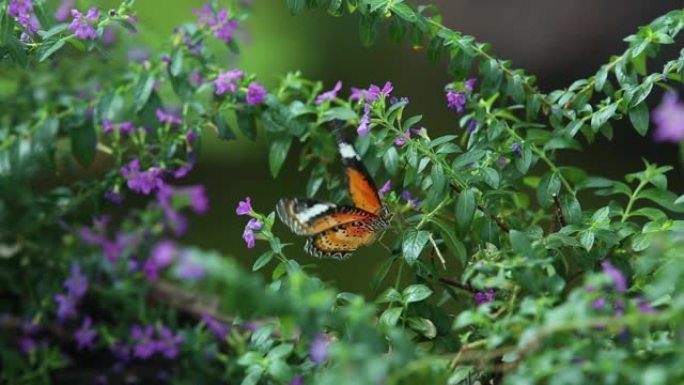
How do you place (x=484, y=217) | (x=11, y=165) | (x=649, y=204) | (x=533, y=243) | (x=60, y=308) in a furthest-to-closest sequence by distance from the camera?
(x=649, y=204), (x=60, y=308), (x=11, y=165), (x=484, y=217), (x=533, y=243)

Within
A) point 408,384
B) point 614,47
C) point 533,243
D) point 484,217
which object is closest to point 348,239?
point 484,217

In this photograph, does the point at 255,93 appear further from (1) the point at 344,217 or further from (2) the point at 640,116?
(2) the point at 640,116

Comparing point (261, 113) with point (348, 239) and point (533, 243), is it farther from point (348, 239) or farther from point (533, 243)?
point (533, 243)

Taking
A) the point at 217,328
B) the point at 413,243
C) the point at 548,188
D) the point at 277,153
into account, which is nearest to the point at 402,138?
the point at 413,243

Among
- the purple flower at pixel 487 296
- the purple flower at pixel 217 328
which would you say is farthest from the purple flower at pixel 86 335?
the purple flower at pixel 487 296

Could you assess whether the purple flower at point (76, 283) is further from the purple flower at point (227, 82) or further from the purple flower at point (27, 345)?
the purple flower at point (227, 82)
